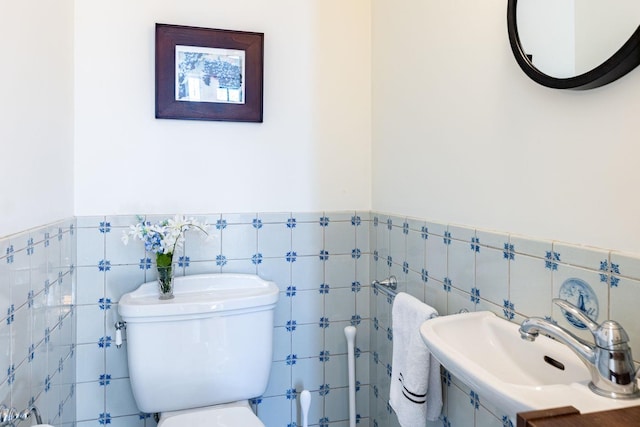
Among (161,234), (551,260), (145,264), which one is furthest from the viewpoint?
(145,264)

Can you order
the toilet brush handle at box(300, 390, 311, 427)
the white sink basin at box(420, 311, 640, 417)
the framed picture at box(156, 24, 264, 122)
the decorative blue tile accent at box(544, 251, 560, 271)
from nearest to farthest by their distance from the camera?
the white sink basin at box(420, 311, 640, 417) < the decorative blue tile accent at box(544, 251, 560, 271) < the framed picture at box(156, 24, 264, 122) < the toilet brush handle at box(300, 390, 311, 427)

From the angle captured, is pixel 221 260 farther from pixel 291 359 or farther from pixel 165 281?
pixel 291 359

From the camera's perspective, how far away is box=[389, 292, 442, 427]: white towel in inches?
47.2

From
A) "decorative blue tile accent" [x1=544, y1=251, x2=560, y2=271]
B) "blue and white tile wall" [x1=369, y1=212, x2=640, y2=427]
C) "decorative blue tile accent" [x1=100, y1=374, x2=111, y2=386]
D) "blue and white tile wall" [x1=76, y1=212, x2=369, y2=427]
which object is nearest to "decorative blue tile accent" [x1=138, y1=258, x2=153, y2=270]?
"blue and white tile wall" [x1=76, y1=212, x2=369, y2=427]

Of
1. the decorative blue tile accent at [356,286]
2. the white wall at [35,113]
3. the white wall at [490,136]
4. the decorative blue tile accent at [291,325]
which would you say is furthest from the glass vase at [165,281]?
the white wall at [490,136]

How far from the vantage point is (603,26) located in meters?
0.78

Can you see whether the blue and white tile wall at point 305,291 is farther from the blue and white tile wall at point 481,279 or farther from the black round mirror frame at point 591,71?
the black round mirror frame at point 591,71

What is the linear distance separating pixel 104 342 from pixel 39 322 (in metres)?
0.44

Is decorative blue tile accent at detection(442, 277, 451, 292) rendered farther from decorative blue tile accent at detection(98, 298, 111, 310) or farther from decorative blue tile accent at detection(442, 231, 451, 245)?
decorative blue tile accent at detection(98, 298, 111, 310)

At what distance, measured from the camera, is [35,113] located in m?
1.19

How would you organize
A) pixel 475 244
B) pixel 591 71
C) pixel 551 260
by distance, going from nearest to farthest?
pixel 591 71 → pixel 551 260 → pixel 475 244

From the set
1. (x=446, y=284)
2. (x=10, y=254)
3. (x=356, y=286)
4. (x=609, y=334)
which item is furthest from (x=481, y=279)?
(x=10, y=254)

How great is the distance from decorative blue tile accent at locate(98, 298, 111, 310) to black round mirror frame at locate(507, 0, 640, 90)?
153 centimetres

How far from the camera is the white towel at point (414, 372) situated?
3.93ft
